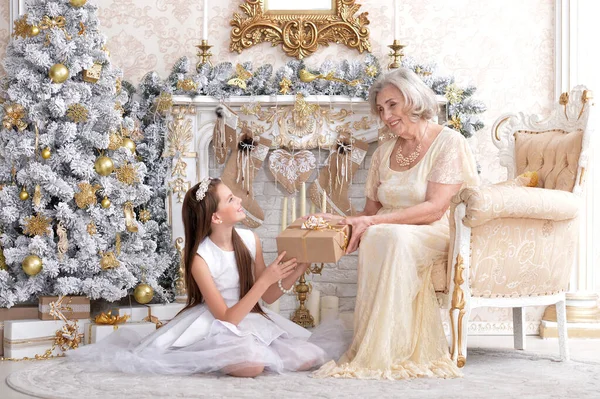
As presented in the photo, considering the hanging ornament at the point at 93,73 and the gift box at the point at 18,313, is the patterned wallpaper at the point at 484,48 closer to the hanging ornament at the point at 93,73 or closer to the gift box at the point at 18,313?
the hanging ornament at the point at 93,73

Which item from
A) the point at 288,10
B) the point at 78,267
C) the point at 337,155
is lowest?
the point at 78,267

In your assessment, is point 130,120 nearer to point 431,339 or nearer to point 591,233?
point 431,339

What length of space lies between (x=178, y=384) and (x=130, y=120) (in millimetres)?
1677

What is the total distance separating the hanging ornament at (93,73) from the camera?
396cm

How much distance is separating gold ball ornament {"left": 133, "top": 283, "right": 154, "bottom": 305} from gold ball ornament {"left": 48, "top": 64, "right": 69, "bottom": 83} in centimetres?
105

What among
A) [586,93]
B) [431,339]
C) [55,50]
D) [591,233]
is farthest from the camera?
[591,233]

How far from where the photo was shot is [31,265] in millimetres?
3797

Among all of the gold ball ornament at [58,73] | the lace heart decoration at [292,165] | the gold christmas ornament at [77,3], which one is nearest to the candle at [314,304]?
the lace heart decoration at [292,165]

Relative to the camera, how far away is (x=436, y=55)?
4.63 meters

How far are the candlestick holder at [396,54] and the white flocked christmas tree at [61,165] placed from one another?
1.45 m

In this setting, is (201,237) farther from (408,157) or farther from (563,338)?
(563,338)

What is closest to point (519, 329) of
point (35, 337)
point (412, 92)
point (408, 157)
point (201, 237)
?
point (408, 157)

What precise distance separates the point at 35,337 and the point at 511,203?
2.17 metres

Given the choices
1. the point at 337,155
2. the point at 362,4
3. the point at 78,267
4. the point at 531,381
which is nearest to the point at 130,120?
the point at 78,267
